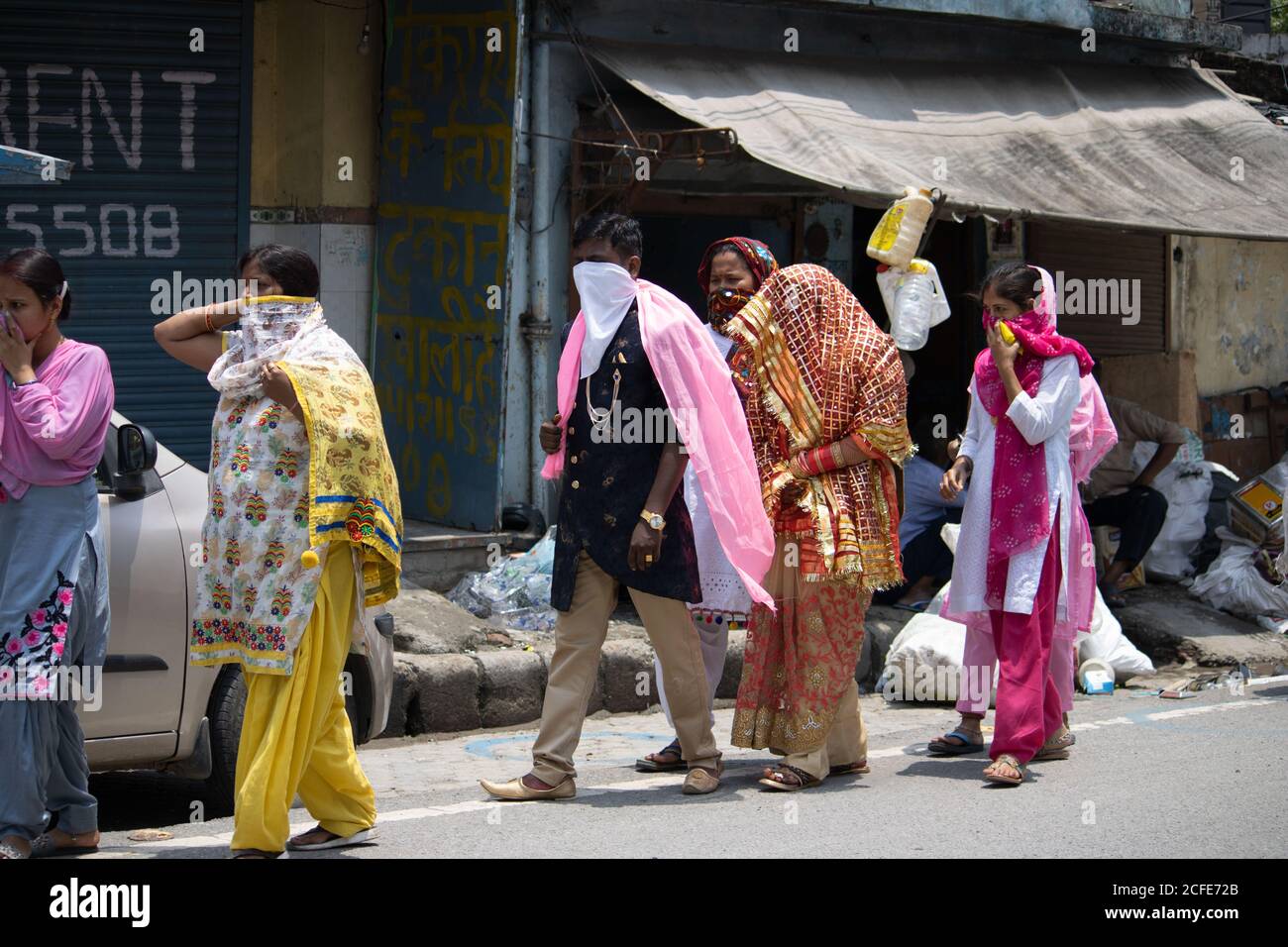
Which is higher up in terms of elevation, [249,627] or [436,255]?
[436,255]

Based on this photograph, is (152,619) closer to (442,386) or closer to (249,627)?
(249,627)

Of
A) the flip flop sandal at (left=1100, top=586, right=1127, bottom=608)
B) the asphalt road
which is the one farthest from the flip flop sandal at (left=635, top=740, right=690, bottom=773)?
the flip flop sandal at (left=1100, top=586, right=1127, bottom=608)

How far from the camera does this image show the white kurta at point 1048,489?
6.22 metres

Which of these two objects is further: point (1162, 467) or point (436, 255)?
point (1162, 467)

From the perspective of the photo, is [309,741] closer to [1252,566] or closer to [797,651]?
[797,651]

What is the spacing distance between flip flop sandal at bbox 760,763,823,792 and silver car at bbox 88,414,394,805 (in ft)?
6.06

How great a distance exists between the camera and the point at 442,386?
31.7ft

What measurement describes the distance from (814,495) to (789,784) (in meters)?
1.01

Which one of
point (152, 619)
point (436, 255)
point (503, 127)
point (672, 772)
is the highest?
point (503, 127)

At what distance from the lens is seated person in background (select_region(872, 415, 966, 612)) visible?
9.79 meters

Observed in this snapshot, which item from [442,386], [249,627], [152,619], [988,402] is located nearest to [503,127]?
[442,386]

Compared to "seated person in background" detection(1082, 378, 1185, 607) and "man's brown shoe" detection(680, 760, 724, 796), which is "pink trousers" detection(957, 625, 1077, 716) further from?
"seated person in background" detection(1082, 378, 1185, 607)

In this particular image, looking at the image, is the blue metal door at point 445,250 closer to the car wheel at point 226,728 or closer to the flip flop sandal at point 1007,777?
the car wheel at point 226,728

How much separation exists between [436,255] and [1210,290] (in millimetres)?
7343
